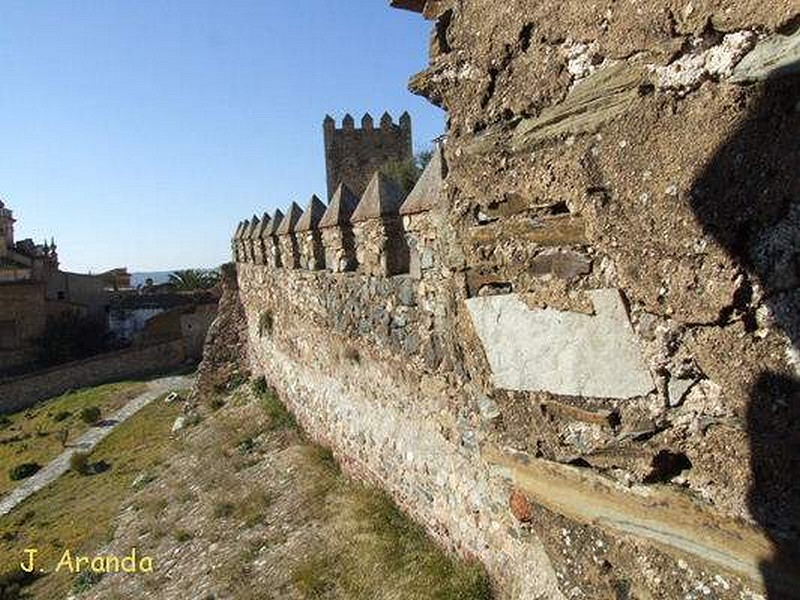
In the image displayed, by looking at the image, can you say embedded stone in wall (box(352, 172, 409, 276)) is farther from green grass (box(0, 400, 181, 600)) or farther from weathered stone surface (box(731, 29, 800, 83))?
green grass (box(0, 400, 181, 600))

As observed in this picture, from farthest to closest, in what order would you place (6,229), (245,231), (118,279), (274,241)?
(118,279), (6,229), (245,231), (274,241)

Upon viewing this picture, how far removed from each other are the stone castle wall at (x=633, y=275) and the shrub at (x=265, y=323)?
8.67 m

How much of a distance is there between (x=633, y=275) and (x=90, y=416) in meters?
19.7

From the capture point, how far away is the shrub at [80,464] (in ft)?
45.9

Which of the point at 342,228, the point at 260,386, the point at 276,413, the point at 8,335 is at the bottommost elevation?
the point at 276,413

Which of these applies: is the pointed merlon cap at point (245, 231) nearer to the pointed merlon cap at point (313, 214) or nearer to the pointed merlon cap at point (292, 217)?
the pointed merlon cap at point (292, 217)

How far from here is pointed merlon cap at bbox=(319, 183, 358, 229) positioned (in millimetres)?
6516

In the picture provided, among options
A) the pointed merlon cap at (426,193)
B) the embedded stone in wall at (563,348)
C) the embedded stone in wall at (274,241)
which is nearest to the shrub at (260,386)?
the embedded stone in wall at (274,241)

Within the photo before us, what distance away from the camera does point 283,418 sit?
9.98m

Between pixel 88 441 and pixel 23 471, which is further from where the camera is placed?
pixel 88 441

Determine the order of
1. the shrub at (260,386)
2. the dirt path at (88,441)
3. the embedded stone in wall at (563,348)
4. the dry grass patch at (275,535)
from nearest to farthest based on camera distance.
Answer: the embedded stone in wall at (563,348), the dry grass patch at (275,535), the shrub at (260,386), the dirt path at (88,441)

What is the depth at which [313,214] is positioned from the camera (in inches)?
296

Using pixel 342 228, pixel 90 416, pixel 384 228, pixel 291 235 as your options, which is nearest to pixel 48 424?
pixel 90 416

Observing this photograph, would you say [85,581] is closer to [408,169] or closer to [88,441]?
[88,441]
